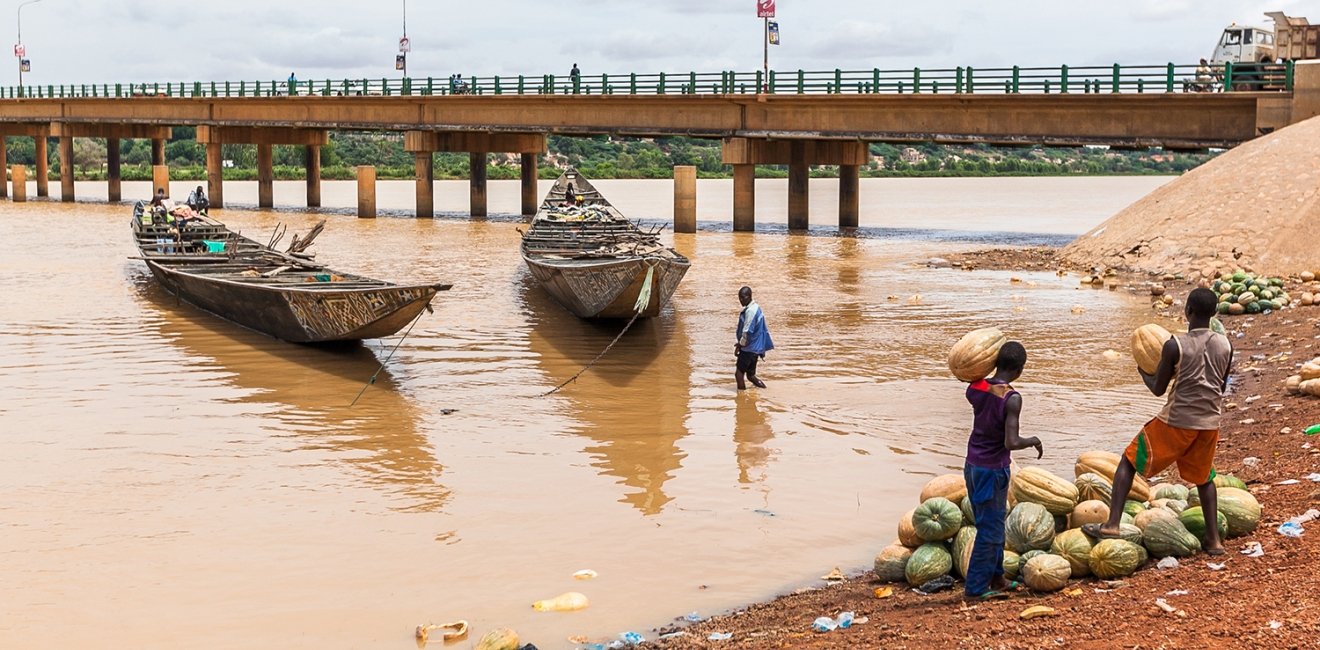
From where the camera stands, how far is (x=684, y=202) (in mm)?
42969

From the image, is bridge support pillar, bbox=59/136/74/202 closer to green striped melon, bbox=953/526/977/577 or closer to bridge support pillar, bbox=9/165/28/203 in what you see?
bridge support pillar, bbox=9/165/28/203

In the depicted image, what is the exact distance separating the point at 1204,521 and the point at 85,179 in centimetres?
10060

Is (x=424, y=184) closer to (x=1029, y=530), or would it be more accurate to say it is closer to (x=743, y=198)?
(x=743, y=198)

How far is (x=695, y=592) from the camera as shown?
364 inches

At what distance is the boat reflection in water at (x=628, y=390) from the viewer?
42.0 feet

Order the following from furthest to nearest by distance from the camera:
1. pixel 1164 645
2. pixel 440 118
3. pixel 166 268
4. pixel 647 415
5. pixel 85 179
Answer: pixel 85 179 → pixel 440 118 → pixel 166 268 → pixel 647 415 → pixel 1164 645

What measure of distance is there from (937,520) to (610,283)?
11917 millimetres

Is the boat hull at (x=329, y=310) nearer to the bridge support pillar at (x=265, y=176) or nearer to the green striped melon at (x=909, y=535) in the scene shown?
the green striped melon at (x=909, y=535)

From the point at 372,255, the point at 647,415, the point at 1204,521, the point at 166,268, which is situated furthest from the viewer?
the point at 372,255

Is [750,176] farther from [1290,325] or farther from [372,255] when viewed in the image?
[1290,325]

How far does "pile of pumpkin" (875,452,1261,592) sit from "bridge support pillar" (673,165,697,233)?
33.7 metres

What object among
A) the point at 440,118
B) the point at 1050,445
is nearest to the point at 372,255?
the point at 440,118

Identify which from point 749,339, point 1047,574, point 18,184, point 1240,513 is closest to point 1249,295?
point 749,339

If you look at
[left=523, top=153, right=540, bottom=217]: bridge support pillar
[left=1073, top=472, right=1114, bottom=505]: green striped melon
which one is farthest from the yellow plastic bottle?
[left=523, top=153, right=540, bottom=217]: bridge support pillar
